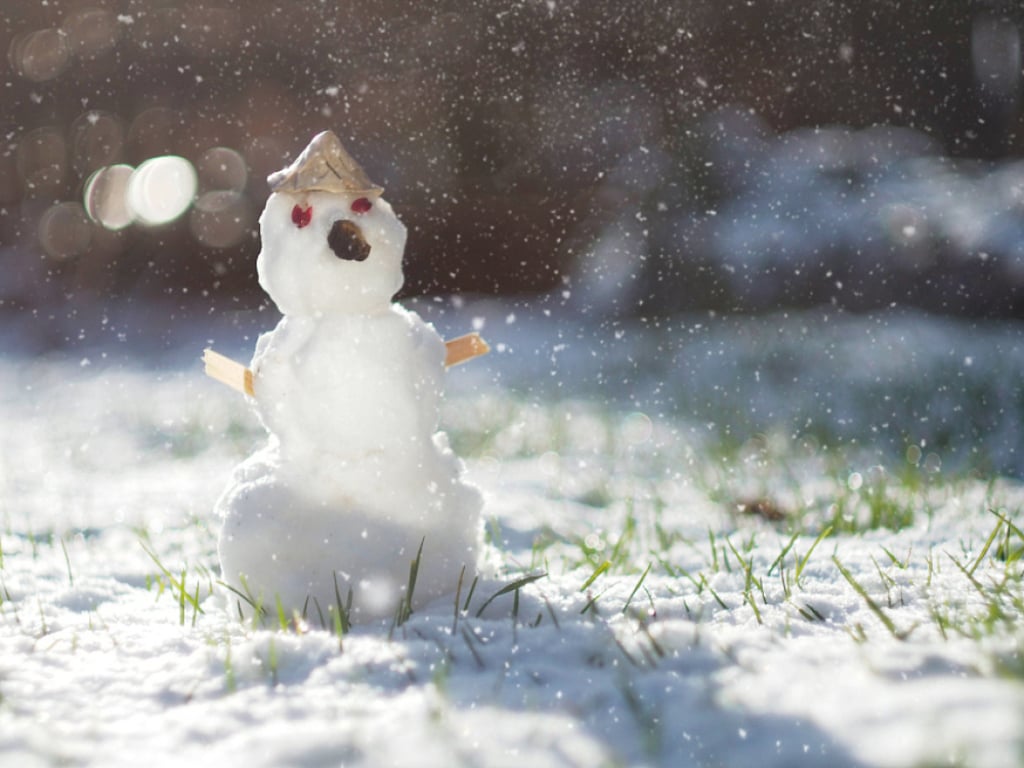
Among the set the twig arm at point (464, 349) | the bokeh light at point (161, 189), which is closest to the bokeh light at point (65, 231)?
the bokeh light at point (161, 189)

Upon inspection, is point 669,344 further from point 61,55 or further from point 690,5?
point 61,55

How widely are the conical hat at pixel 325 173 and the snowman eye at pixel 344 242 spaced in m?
0.07

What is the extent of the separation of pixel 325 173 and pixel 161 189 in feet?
23.1

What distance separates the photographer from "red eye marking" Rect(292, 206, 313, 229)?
5.74ft

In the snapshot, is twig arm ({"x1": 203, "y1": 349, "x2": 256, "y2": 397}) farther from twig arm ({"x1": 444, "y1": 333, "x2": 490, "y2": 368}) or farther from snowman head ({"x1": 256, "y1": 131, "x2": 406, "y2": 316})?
twig arm ({"x1": 444, "y1": 333, "x2": 490, "y2": 368})

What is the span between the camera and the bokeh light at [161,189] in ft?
26.1

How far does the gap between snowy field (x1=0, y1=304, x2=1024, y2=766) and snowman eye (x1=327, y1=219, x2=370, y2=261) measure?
61 centimetres

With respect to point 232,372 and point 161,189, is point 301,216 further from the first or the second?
point 161,189

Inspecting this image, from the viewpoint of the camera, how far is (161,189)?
8188 millimetres

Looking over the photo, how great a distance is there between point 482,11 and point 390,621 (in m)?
6.19

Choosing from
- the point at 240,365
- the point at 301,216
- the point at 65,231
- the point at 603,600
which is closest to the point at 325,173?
the point at 301,216

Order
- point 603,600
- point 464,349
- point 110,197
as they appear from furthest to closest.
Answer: point 110,197, point 464,349, point 603,600

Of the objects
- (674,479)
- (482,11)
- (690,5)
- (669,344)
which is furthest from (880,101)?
(674,479)

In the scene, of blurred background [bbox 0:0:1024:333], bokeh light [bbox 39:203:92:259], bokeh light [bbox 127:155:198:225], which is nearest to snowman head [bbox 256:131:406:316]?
blurred background [bbox 0:0:1024:333]
